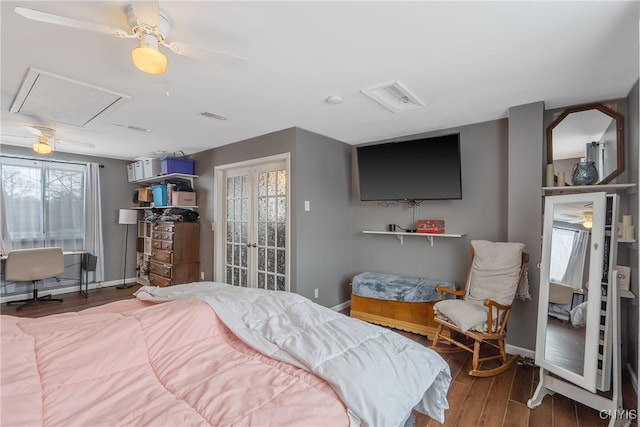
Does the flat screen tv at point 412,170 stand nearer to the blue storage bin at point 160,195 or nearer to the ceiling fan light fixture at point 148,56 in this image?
the ceiling fan light fixture at point 148,56

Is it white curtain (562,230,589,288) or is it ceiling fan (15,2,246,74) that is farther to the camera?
white curtain (562,230,589,288)

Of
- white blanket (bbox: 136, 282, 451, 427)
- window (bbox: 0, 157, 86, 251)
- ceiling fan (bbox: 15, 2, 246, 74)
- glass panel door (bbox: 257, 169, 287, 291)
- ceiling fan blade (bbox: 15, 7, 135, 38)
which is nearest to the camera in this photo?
white blanket (bbox: 136, 282, 451, 427)

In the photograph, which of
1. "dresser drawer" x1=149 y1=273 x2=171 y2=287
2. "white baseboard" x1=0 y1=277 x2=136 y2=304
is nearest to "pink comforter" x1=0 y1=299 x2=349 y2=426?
"dresser drawer" x1=149 y1=273 x2=171 y2=287

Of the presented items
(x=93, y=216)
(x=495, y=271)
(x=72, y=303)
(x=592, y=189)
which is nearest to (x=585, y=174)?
(x=592, y=189)

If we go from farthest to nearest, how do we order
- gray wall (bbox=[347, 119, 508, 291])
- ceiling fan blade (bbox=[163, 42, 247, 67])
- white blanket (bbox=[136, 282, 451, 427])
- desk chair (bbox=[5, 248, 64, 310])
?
1. desk chair (bbox=[5, 248, 64, 310])
2. gray wall (bbox=[347, 119, 508, 291])
3. ceiling fan blade (bbox=[163, 42, 247, 67])
4. white blanket (bbox=[136, 282, 451, 427])

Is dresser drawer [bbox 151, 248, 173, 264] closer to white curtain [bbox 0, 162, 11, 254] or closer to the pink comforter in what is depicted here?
white curtain [bbox 0, 162, 11, 254]

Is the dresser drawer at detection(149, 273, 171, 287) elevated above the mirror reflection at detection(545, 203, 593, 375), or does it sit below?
below

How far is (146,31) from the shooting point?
1474 millimetres

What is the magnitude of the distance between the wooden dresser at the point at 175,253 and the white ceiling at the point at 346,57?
1.97m

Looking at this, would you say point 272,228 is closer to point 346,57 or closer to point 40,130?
point 346,57

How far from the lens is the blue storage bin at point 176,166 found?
184 inches

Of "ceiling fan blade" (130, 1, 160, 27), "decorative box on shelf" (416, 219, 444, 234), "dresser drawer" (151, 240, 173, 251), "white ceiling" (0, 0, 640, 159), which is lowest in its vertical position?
"dresser drawer" (151, 240, 173, 251)

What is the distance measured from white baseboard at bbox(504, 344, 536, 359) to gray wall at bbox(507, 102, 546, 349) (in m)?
0.03

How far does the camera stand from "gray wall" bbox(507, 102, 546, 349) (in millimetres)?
2725
